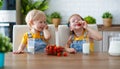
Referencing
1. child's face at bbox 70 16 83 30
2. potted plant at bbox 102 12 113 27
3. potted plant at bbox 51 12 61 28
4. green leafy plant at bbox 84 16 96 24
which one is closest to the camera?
child's face at bbox 70 16 83 30

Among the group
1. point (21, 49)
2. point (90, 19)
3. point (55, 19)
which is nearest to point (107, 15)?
point (90, 19)

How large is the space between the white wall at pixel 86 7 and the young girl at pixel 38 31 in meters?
1.97

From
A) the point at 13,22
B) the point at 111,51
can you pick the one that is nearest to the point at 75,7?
the point at 13,22

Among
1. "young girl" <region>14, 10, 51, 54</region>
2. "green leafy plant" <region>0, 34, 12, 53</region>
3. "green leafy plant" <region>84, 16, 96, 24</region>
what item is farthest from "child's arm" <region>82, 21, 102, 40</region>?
"green leafy plant" <region>84, 16, 96, 24</region>

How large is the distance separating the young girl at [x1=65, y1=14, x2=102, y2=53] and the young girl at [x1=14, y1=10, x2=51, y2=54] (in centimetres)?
23

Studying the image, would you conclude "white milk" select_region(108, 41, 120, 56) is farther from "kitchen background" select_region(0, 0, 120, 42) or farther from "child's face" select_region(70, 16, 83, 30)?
"kitchen background" select_region(0, 0, 120, 42)

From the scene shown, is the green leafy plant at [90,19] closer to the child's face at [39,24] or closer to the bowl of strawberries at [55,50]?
the child's face at [39,24]

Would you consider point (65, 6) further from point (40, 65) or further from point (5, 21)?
point (40, 65)

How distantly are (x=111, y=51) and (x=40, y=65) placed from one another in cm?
72

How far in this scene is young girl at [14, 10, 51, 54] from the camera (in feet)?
8.81

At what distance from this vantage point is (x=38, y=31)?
2.77 metres

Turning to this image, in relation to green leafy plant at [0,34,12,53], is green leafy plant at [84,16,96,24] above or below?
above

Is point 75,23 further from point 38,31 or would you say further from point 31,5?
point 31,5

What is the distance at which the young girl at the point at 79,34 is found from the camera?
265 centimetres
